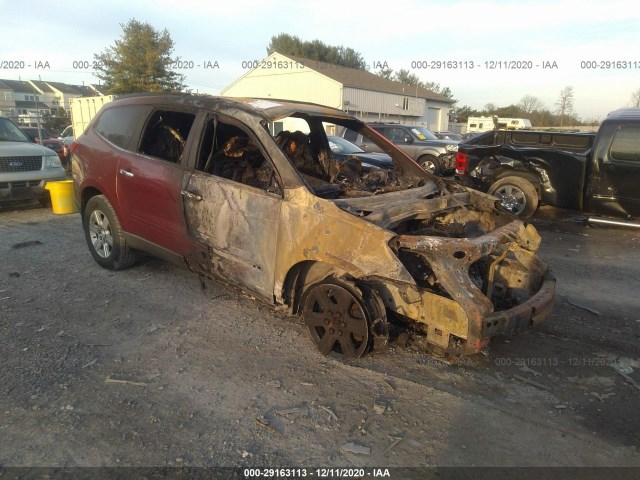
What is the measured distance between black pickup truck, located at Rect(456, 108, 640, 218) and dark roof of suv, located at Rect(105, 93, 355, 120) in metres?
4.79

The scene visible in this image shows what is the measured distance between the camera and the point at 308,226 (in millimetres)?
3215

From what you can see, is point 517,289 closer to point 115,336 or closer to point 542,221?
point 115,336

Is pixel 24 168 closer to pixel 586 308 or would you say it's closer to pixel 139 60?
pixel 586 308

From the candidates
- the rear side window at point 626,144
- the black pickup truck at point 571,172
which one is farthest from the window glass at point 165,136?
the rear side window at point 626,144

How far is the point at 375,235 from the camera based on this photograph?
295 centimetres

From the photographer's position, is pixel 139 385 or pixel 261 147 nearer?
pixel 139 385

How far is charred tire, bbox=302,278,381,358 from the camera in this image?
317cm

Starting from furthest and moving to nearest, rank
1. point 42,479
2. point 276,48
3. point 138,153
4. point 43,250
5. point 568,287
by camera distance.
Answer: point 276,48 < point 43,250 < point 568,287 < point 138,153 < point 42,479

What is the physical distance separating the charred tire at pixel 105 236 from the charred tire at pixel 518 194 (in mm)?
6186

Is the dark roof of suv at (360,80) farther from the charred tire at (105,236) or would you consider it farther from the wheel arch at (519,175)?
the charred tire at (105,236)

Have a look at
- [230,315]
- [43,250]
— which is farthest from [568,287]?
[43,250]

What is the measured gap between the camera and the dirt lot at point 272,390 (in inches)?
98.9

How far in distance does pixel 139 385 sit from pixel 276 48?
60.3 metres

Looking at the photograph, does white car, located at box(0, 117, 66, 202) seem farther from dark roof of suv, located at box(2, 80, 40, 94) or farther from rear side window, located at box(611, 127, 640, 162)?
dark roof of suv, located at box(2, 80, 40, 94)
